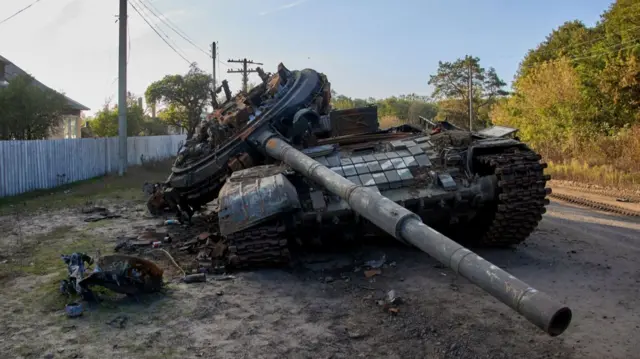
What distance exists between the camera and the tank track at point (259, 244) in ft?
22.6

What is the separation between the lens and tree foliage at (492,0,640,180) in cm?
2006

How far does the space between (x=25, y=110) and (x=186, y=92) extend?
19924 millimetres

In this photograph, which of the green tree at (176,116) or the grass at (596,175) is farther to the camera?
the green tree at (176,116)

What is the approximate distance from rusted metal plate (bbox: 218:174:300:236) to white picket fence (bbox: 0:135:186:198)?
206 inches

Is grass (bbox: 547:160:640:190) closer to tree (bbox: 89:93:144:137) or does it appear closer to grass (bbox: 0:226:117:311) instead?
grass (bbox: 0:226:117:311)


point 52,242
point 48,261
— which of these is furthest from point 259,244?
point 52,242

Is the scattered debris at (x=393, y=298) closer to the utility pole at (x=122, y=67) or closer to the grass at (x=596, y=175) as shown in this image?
the grass at (x=596, y=175)

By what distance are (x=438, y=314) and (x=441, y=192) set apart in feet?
6.77

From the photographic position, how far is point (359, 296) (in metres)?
6.33

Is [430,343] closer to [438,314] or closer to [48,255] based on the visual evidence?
[438,314]

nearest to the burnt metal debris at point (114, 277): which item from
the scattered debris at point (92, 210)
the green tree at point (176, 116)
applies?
the scattered debris at point (92, 210)

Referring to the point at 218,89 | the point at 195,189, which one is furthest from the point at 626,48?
the point at 195,189

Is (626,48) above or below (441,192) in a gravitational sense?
above

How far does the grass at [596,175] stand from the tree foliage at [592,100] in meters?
0.65
